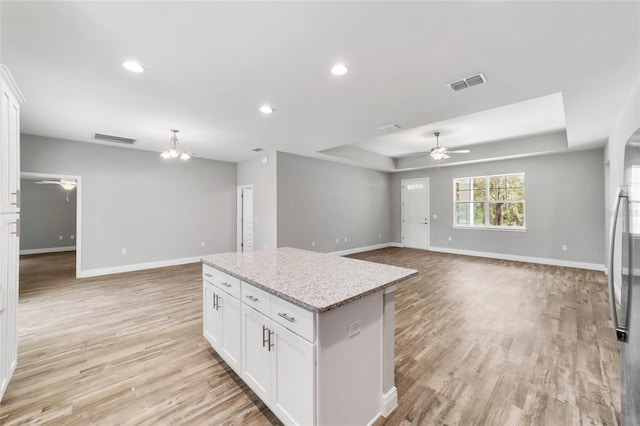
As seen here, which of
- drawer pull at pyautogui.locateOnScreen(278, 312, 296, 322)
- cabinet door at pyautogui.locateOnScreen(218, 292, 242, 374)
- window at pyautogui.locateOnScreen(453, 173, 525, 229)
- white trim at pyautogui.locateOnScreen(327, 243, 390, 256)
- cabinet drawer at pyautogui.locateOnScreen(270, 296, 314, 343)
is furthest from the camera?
white trim at pyautogui.locateOnScreen(327, 243, 390, 256)

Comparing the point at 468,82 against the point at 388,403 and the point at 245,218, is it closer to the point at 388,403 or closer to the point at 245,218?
the point at 388,403

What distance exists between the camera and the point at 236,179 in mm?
7246

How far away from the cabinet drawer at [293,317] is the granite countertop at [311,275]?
65 mm

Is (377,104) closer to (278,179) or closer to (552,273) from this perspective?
(278,179)

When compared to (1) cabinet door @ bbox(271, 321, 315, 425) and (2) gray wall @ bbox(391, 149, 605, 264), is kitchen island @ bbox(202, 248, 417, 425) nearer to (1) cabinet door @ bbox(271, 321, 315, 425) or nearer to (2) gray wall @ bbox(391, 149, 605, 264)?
(1) cabinet door @ bbox(271, 321, 315, 425)

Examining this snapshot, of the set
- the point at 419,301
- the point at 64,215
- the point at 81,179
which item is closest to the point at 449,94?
the point at 419,301

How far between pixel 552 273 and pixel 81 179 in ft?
31.0

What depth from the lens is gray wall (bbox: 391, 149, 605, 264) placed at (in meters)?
5.59

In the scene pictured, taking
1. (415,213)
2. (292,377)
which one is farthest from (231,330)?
(415,213)

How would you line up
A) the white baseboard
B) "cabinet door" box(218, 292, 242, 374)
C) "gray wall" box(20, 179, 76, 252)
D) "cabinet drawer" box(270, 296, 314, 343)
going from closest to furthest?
"cabinet drawer" box(270, 296, 314, 343), "cabinet door" box(218, 292, 242, 374), the white baseboard, "gray wall" box(20, 179, 76, 252)

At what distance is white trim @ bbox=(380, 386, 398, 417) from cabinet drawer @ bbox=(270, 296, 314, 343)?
2.74 ft

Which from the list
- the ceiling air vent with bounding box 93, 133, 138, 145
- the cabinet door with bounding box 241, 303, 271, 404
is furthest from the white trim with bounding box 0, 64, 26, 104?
the ceiling air vent with bounding box 93, 133, 138, 145

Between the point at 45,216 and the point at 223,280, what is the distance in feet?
32.3

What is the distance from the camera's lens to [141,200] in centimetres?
575
